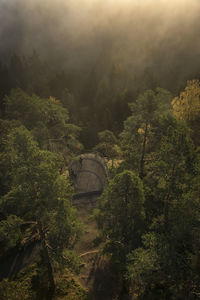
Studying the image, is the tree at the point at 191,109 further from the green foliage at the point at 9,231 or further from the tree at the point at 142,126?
the green foliage at the point at 9,231

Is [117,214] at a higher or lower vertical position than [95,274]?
higher

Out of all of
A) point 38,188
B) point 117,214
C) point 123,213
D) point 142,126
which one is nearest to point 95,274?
point 117,214

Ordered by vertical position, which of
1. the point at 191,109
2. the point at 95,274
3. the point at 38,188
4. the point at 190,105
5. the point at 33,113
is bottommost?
the point at 95,274

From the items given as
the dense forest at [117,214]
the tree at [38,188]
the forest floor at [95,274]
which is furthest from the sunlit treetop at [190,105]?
the tree at [38,188]

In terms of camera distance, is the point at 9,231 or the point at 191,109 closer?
the point at 9,231

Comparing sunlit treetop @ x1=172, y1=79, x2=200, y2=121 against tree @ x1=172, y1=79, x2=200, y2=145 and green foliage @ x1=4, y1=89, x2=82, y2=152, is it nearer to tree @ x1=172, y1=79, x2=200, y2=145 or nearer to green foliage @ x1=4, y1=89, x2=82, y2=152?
tree @ x1=172, y1=79, x2=200, y2=145

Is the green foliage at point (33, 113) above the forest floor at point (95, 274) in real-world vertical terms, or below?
above

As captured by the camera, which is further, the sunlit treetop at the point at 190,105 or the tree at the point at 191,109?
the sunlit treetop at the point at 190,105

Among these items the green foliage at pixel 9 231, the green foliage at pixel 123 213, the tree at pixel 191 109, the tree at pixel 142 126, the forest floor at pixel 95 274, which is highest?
the tree at pixel 191 109

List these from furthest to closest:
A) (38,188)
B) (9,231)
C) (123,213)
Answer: (123,213), (38,188), (9,231)

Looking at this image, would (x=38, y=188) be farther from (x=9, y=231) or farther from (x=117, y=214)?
(x=117, y=214)

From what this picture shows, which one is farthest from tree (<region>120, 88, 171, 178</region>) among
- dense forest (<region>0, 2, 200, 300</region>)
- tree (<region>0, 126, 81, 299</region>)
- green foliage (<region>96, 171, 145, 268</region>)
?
tree (<region>0, 126, 81, 299</region>)
